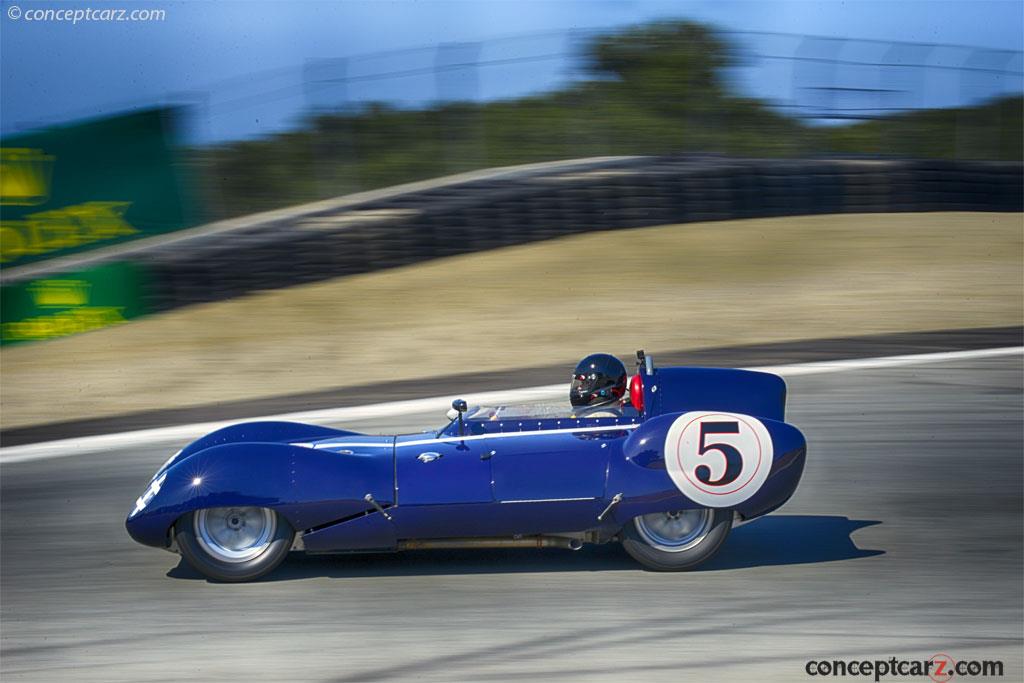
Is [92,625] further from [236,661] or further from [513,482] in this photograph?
[513,482]

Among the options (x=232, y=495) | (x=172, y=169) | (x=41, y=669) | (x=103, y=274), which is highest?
(x=172, y=169)

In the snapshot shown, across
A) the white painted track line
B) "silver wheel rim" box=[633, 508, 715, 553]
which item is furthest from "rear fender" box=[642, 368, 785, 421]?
the white painted track line

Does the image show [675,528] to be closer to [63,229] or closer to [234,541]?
[234,541]

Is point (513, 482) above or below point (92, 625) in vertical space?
above

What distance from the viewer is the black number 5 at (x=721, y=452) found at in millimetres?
5055

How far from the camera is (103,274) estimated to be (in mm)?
12617

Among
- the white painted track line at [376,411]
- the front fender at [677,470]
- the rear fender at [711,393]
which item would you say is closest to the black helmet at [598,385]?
the rear fender at [711,393]

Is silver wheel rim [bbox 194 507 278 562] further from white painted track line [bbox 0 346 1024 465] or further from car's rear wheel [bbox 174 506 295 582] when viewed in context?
white painted track line [bbox 0 346 1024 465]

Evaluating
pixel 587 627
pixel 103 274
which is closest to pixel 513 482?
pixel 587 627

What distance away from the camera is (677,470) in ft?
16.6

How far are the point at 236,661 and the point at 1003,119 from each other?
15028 mm

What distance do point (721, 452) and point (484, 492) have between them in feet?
3.35

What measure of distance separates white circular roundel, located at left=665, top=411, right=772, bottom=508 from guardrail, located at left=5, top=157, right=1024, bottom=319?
885 centimetres

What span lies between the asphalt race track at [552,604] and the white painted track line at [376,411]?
1.74 m
